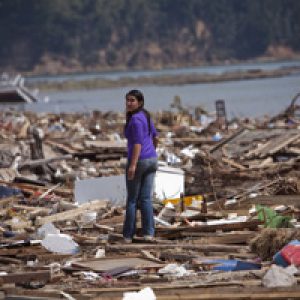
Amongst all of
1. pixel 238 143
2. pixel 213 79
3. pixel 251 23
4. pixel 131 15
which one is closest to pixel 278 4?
pixel 251 23

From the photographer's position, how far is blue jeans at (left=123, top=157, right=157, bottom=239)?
32.1ft

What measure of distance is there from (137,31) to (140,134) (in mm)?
143794

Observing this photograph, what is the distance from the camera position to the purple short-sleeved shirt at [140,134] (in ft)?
31.8

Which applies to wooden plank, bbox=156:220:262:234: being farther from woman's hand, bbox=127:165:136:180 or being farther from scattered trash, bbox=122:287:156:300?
scattered trash, bbox=122:287:156:300

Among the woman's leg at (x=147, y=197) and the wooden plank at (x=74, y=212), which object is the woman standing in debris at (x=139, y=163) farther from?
the wooden plank at (x=74, y=212)

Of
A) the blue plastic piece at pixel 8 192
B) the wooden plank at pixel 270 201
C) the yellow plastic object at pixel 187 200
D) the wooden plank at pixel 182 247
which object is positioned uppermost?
the blue plastic piece at pixel 8 192

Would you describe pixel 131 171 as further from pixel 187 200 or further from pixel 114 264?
pixel 187 200

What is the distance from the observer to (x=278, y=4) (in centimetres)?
16100

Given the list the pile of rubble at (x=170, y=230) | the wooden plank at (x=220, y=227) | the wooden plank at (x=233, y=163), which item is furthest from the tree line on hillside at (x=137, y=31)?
the wooden plank at (x=220, y=227)

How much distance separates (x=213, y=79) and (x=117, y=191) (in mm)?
75608

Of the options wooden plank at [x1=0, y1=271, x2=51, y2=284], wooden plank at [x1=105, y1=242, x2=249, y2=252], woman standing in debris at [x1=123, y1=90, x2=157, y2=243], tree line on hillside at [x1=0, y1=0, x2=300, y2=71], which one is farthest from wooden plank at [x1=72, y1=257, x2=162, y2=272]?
tree line on hillside at [x1=0, y1=0, x2=300, y2=71]

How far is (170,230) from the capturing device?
32.8 ft

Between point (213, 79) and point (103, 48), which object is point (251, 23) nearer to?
point (103, 48)

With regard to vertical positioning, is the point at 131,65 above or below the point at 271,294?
above
